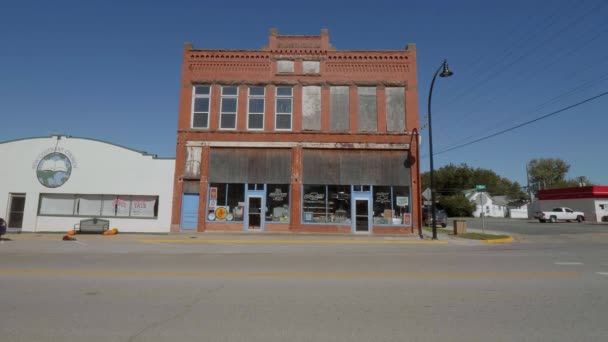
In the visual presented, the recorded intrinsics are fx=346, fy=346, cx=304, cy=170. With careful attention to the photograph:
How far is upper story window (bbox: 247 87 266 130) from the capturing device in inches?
871

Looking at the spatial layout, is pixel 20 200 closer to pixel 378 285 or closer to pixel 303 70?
pixel 303 70

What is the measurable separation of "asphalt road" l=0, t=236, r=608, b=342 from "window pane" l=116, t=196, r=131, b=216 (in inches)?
469

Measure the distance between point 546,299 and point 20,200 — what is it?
27.0 m

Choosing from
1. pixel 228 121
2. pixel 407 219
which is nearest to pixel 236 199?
pixel 228 121

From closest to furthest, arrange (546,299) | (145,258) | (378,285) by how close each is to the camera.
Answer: (546,299)
(378,285)
(145,258)

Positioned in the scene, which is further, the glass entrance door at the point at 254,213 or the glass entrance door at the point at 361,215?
the glass entrance door at the point at 361,215

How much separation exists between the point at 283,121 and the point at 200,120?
17.5ft

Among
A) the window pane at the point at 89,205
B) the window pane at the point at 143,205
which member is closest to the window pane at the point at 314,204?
the window pane at the point at 143,205

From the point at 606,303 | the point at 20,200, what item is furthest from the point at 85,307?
the point at 20,200

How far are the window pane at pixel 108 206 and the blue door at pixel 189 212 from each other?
4556 millimetres

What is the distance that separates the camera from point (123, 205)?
21625 millimetres

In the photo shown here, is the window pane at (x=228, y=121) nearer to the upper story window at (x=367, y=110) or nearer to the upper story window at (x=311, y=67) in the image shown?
the upper story window at (x=311, y=67)

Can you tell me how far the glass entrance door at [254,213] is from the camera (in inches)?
824

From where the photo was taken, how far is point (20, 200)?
71.2ft
